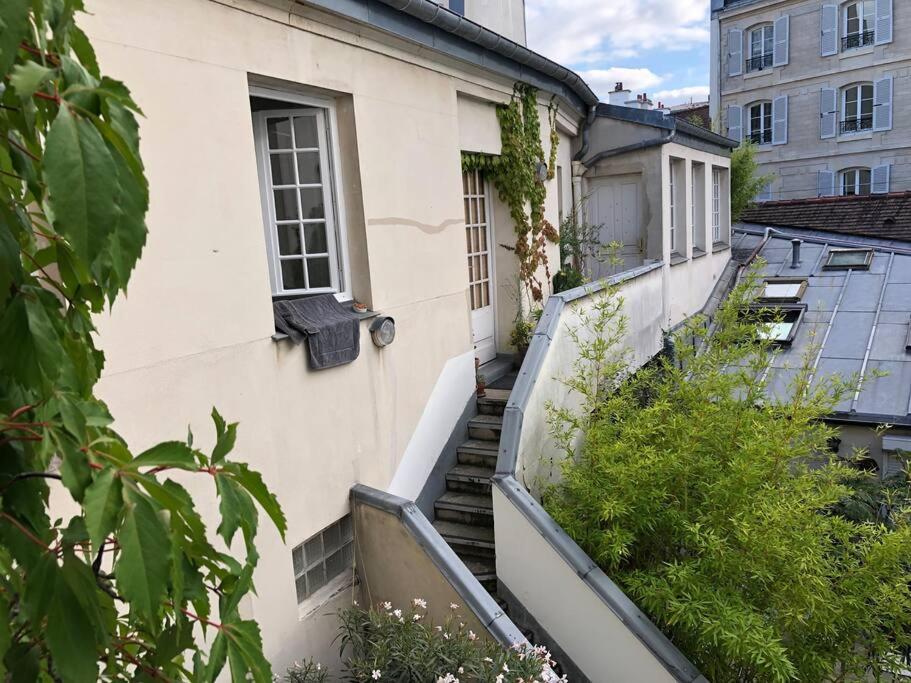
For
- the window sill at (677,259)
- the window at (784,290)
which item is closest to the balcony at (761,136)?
the window at (784,290)

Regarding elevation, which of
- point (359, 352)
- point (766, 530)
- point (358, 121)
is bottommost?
point (766, 530)

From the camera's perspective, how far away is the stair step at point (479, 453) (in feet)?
22.9

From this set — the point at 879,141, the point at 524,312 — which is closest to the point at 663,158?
the point at 524,312

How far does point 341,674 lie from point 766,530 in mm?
3386

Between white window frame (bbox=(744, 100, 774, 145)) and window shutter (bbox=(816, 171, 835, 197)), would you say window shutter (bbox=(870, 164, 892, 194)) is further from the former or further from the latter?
white window frame (bbox=(744, 100, 774, 145))

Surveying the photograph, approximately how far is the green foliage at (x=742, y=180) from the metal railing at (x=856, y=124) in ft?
31.1

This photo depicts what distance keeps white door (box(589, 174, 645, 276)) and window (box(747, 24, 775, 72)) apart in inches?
767

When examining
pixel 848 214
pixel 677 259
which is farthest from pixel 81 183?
pixel 848 214

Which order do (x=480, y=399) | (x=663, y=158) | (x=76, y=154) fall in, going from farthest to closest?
(x=663, y=158) < (x=480, y=399) < (x=76, y=154)

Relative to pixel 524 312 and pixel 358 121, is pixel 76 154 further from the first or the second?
pixel 524 312

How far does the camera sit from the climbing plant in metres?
8.19

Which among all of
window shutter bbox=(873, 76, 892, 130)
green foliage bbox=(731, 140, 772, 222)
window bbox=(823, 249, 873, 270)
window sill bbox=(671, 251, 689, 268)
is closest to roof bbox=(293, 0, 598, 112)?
window sill bbox=(671, 251, 689, 268)

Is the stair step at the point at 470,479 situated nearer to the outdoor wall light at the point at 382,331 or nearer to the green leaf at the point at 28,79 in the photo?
the outdoor wall light at the point at 382,331

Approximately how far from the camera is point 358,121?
5.48m
